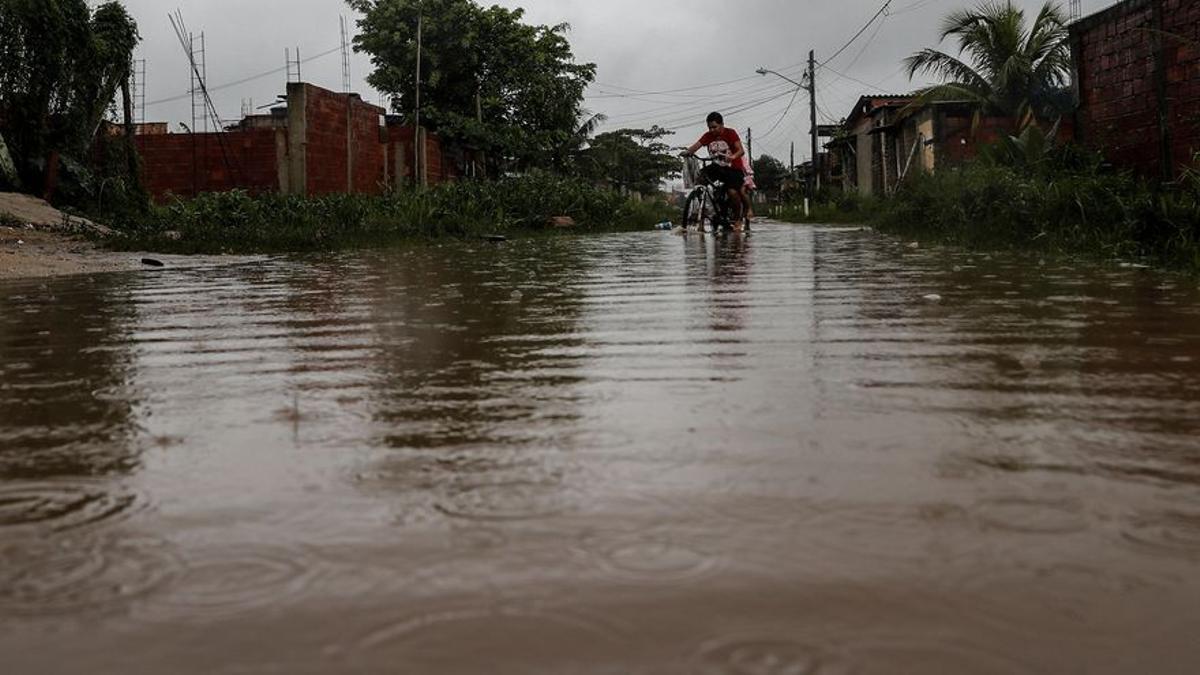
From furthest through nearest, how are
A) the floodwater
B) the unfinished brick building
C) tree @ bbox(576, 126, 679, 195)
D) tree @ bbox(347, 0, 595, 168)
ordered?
tree @ bbox(576, 126, 679, 195) → tree @ bbox(347, 0, 595, 168) → the unfinished brick building → the floodwater

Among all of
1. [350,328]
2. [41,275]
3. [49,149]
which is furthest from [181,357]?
[49,149]

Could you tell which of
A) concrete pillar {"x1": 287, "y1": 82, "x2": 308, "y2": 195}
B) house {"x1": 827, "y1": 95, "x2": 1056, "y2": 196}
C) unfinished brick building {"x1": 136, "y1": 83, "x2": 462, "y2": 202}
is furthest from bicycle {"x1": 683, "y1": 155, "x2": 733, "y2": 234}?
concrete pillar {"x1": 287, "y1": 82, "x2": 308, "y2": 195}

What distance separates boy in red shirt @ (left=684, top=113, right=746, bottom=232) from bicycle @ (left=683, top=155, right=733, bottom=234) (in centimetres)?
10

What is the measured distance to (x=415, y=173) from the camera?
2370cm

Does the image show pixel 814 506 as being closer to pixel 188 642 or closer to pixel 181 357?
pixel 188 642

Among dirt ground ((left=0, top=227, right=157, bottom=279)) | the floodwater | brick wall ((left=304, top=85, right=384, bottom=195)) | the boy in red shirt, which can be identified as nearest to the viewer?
the floodwater

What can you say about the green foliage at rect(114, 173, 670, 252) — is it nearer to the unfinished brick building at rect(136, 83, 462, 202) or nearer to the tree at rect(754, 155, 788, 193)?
the unfinished brick building at rect(136, 83, 462, 202)

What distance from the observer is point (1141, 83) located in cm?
1098

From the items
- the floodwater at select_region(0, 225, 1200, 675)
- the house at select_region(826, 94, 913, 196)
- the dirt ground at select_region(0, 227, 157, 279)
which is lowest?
the floodwater at select_region(0, 225, 1200, 675)

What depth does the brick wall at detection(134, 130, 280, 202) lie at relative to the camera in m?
22.5

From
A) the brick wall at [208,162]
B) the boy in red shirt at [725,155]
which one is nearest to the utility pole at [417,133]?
the brick wall at [208,162]

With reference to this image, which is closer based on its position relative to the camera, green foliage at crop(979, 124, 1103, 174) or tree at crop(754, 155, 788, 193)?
green foliage at crop(979, 124, 1103, 174)

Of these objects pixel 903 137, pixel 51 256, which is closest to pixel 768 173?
pixel 903 137

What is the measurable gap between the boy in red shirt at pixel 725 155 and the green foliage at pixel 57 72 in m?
9.71
